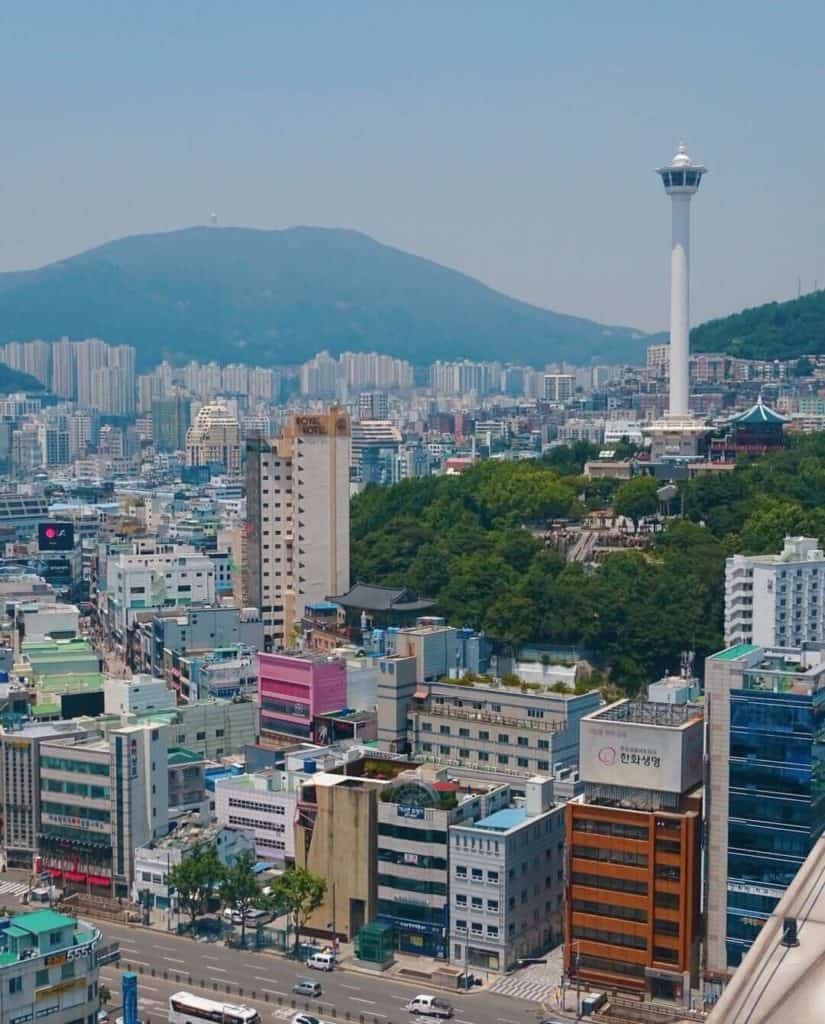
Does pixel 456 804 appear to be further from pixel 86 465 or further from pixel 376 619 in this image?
pixel 86 465

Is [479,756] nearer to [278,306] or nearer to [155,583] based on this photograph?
[155,583]

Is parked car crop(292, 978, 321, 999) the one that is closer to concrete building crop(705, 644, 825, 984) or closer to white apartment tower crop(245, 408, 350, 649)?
concrete building crop(705, 644, 825, 984)

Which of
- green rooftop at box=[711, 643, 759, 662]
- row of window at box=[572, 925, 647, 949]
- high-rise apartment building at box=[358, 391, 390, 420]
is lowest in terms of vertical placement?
row of window at box=[572, 925, 647, 949]

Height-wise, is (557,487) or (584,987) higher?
(557,487)

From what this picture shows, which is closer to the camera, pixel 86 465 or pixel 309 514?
pixel 309 514

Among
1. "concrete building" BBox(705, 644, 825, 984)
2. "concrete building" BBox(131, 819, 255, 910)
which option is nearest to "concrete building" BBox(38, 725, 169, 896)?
"concrete building" BBox(131, 819, 255, 910)

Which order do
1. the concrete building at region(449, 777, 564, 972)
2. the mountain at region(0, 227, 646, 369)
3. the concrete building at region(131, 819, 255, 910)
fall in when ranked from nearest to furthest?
the concrete building at region(449, 777, 564, 972) → the concrete building at region(131, 819, 255, 910) → the mountain at region(0, 227, 646, 369)

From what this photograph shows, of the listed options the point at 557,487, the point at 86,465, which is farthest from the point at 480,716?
the point at 86,465
